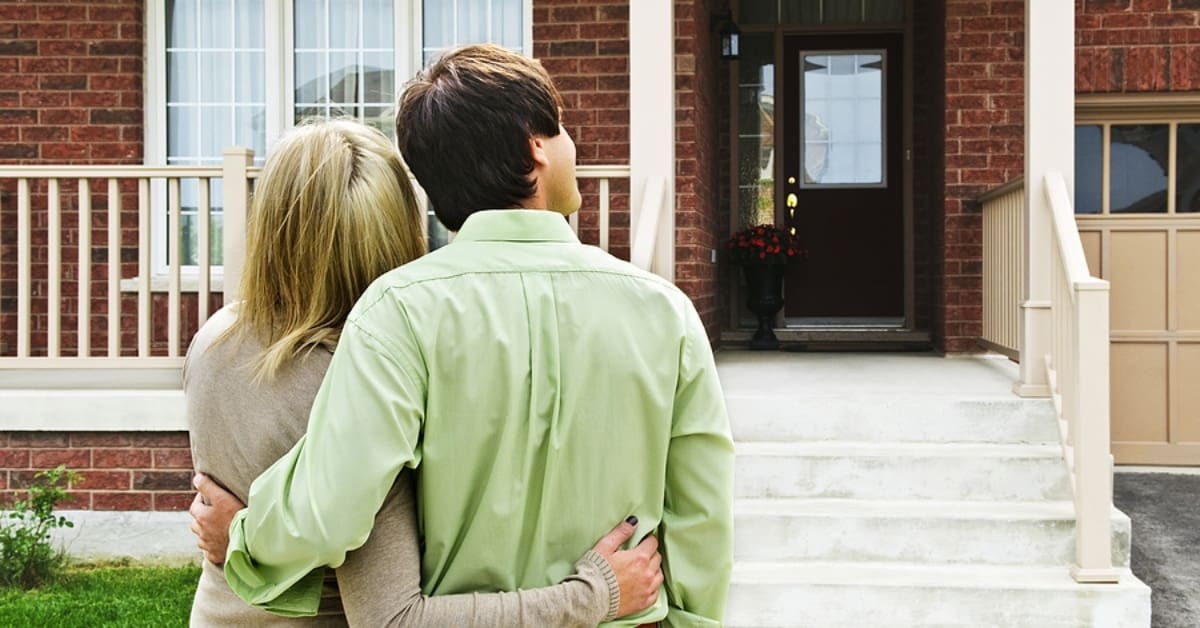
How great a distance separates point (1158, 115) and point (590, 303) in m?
6.38

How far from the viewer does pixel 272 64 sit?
6660 millimetres

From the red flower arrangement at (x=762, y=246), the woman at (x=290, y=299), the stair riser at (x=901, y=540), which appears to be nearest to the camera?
the woman at (x=290, y=299)

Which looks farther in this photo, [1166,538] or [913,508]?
[1166,538]

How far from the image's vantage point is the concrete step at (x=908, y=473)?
14.5 ft

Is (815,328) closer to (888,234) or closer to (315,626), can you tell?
(888,234)

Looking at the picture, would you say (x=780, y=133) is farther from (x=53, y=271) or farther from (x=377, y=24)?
(x=53, y=271)

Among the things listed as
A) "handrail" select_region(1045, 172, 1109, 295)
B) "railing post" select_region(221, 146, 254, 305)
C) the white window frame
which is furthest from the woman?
the white window frame

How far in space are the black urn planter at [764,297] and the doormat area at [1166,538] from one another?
94.2 inches

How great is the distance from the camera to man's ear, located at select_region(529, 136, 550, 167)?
1.35 m

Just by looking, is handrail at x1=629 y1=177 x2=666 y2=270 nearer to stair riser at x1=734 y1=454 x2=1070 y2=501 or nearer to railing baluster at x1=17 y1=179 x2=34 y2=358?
stair riser at x1=734 y1=454 x2=1070 y2=501

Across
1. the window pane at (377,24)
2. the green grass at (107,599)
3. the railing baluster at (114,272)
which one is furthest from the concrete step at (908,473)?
the window pane at (377,24)

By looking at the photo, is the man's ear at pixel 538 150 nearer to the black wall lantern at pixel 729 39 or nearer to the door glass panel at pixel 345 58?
the door glass panel at pixel 345 58

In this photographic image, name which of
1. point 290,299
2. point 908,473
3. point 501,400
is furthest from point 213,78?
point 501,400

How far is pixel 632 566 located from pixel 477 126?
545mm
